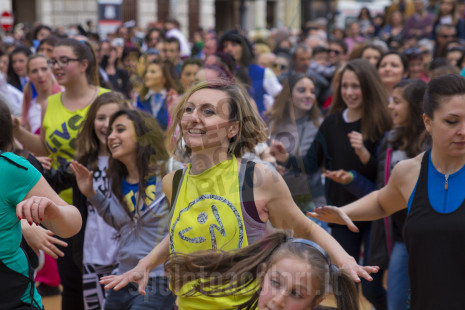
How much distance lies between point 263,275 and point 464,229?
34.5 inches

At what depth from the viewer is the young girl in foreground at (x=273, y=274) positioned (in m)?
2.41

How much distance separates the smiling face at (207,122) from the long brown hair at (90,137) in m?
1.67

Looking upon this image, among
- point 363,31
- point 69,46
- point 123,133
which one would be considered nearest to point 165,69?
point 69,46

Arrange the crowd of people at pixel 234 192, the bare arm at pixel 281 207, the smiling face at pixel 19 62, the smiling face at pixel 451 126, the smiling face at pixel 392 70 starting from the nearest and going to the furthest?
the crowd of people at pixel 234 192 < the bare arm at pixel 281 207 < the smiling face at pixel 451 126 < the smiling face at pixel 392 70 < the smiling face at pixel 19 62

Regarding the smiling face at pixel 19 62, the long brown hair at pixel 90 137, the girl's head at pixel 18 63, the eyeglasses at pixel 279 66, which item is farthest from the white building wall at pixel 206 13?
the long brown hair at pixel 90 137

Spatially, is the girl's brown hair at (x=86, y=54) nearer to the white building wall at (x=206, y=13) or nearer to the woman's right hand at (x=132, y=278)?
the woman's right hand at (x=132, y=278)

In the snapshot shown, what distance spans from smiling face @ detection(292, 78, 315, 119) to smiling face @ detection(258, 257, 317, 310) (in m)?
2.92

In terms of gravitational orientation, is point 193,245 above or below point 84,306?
above

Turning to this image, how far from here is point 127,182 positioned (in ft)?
13.6

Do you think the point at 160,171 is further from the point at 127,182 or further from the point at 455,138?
the point at 455,138

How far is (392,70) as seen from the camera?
19.9 ft

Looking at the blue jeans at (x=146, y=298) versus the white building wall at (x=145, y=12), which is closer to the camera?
the blue jeans at (x=146, y=298)

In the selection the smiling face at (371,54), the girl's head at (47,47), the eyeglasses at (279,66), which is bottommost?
the eyeglasses at (279,66)

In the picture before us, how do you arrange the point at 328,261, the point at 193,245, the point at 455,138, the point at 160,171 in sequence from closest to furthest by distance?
the point at 328,261, the point at 193,245, the point at 455,138, the point at 160,171
